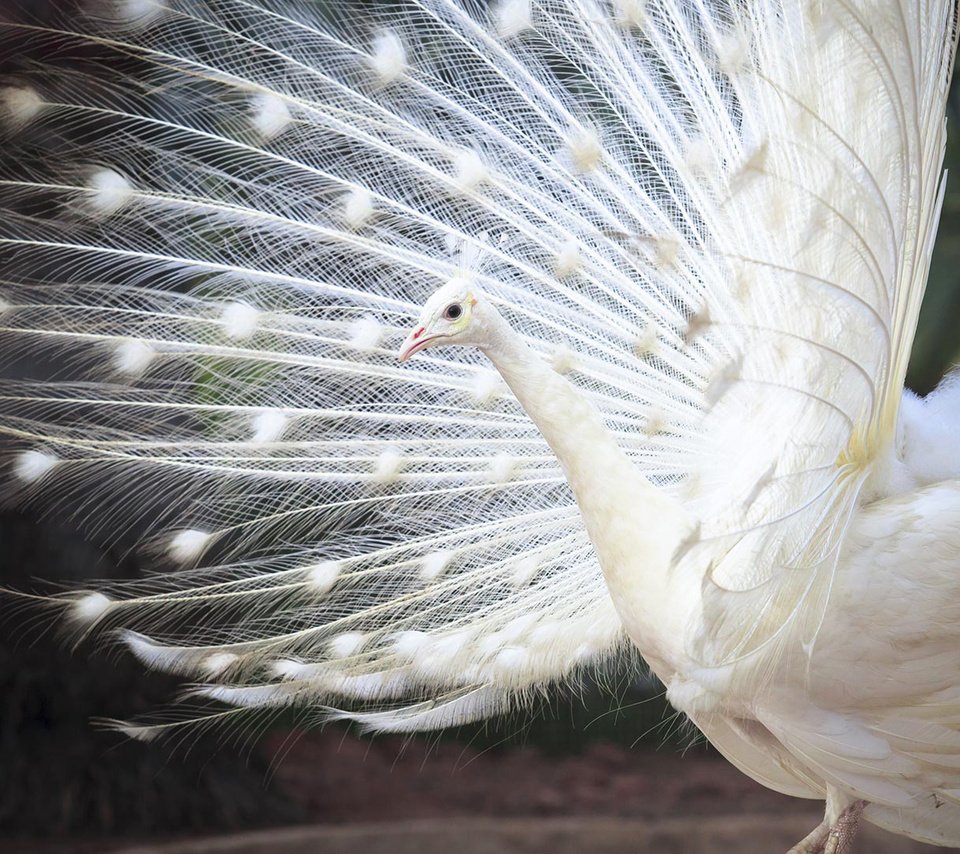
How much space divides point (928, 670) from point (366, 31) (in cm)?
133

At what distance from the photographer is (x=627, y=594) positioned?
5.19 feet

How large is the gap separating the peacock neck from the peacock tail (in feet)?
0.90

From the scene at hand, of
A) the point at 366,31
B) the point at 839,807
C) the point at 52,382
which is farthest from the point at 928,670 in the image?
the point at 52,382

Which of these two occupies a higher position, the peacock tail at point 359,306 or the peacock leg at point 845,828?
the peacock tail at point 359,306

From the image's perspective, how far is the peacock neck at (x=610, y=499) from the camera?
1547 mm

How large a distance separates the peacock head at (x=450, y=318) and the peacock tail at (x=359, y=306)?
379 mm

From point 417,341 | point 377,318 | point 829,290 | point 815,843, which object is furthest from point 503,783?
point 829,290

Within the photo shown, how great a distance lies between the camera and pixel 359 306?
1979mm

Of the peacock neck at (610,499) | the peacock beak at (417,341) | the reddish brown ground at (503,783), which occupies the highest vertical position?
the peacock beak at (417,341)

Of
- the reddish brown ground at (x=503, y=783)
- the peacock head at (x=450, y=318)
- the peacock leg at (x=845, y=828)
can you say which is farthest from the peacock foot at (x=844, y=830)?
the reddish brown ground at (x=503, y=783)

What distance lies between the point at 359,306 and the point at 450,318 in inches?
20.1

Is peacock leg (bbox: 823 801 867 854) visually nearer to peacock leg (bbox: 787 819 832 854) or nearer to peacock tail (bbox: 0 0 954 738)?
peacock leg (bbox: 787 819 832 854)

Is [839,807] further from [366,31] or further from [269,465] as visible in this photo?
[366,31]

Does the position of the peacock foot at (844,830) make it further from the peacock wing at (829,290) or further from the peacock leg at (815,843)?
the peacock wing at (829,290)
